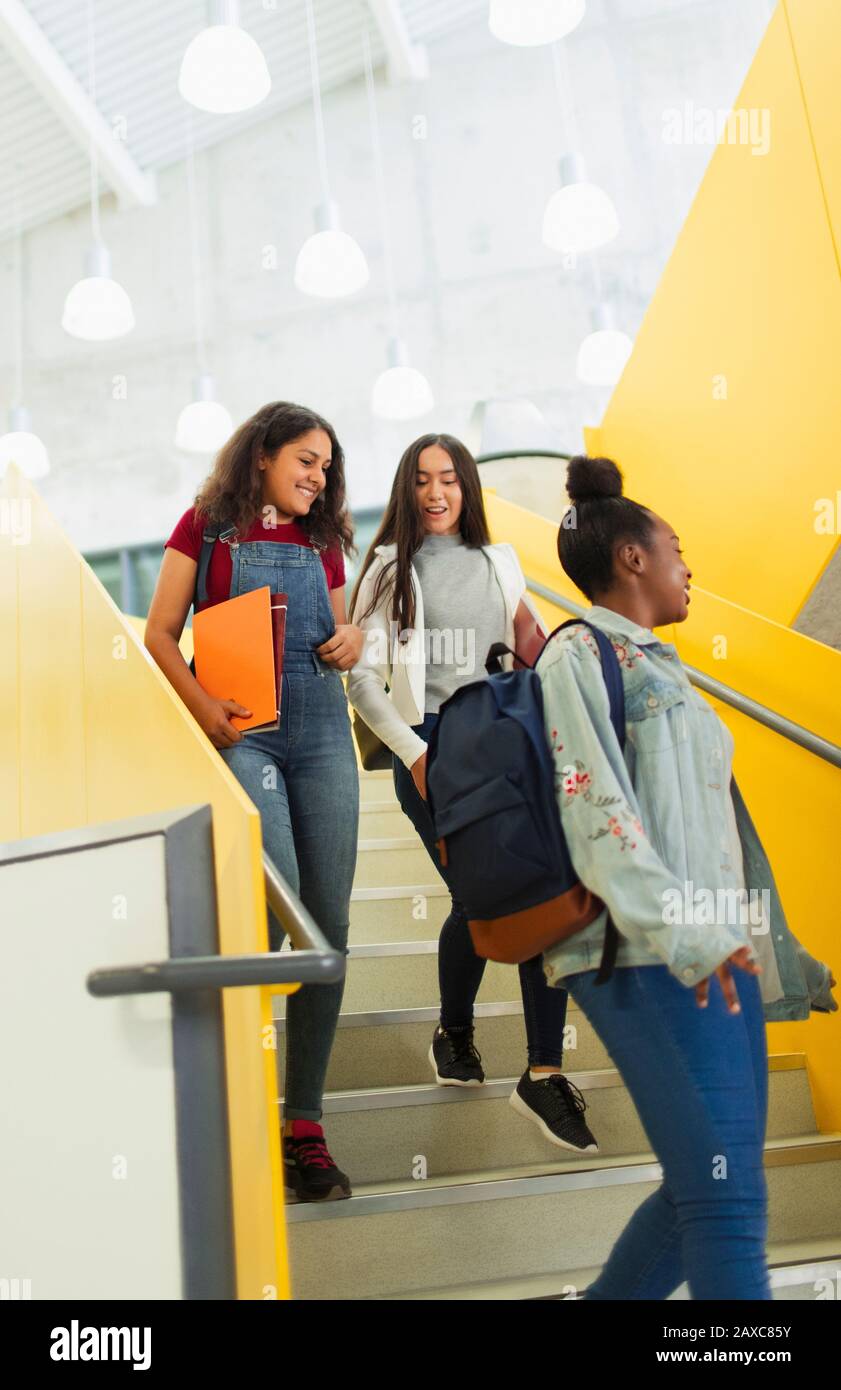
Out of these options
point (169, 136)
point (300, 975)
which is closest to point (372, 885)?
point (300, 975)

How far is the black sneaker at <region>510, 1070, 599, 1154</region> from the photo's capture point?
2.40m

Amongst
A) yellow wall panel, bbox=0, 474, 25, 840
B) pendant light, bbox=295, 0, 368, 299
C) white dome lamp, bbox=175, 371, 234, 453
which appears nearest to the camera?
yellow wall panel, bbox=0, 474, 25, 840

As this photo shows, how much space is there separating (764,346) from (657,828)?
2.47 meters

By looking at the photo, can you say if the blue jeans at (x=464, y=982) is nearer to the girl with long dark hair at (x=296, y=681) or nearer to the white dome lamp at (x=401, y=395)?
the girl with long dark hair at (x=296, y=681)

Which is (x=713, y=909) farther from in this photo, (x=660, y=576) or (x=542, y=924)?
(x=660, y=576)

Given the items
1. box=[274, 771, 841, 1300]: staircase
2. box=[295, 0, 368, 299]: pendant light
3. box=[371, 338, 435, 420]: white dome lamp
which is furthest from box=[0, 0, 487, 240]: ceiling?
box=[274, 771, 841, 1300]: staircase

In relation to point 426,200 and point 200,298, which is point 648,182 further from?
point 200,298

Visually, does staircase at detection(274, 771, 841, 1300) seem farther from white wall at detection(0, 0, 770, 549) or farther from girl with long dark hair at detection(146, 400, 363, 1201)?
white wall at detection(0, 0, 770, 549)

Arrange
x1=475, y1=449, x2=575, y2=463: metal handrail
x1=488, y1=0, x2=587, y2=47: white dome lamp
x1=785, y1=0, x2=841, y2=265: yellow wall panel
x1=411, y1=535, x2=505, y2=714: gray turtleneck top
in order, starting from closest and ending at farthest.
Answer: x1=411, y1=535, x2=505, y2=714: gray turtleneck top → x1=785, y1=0, x2=841, y2=265: yellow wall panel → x1=488, y1=0, x2=587, y2=47: white dome lamp → x1=475, y1=449, x2=575, y2=463: metal handrail

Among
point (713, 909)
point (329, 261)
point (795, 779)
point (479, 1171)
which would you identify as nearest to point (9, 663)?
point (479, 1171)

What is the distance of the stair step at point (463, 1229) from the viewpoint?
7.04 feet

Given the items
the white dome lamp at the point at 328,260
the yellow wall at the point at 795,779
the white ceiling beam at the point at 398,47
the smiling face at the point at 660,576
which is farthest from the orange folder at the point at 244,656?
the white ceiling beam at the point at 398,47
